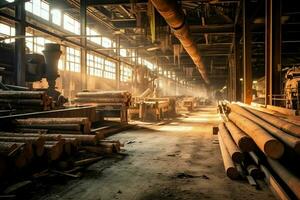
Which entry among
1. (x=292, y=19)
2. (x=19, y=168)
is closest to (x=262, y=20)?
(x=292, y=19)

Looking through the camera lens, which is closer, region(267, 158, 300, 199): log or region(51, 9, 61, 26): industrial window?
region(267, 158, 300, 199): log

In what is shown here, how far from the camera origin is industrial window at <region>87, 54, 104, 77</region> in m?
20.8

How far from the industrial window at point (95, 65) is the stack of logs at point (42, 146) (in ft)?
48.2

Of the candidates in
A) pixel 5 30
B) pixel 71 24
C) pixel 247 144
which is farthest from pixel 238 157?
pixel 71 24

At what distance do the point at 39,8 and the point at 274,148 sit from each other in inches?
586

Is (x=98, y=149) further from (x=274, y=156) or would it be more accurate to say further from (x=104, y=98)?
(x=104, y=98)

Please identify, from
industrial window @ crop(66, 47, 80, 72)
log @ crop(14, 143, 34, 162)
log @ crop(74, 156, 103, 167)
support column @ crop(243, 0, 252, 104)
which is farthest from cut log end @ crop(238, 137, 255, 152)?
industrial window @ crop(66, 47, 80, 72)

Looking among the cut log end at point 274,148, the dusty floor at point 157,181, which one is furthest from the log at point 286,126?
the dusty floor at point 157,181

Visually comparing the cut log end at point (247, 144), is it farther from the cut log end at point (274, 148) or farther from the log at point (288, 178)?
the cut log end at point (274, 148)

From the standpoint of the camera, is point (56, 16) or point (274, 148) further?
point (56, 16)

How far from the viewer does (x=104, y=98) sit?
37.3ft

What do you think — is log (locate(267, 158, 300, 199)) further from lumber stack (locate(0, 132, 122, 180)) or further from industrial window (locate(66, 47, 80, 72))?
industrial window (locate(66, 47, 80, 72))

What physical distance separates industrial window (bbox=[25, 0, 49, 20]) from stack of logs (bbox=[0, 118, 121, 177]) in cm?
996

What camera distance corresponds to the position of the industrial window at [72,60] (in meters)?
18.4
